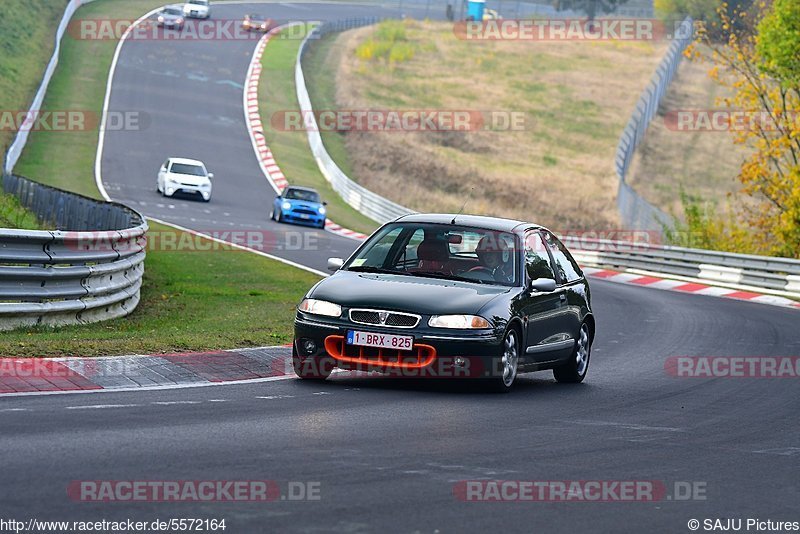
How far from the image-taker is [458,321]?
451 inches

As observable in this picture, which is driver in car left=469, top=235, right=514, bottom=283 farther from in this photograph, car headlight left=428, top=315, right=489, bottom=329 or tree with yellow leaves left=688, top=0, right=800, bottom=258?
tree with yellow leaves left=688, top=0, right=800, bottom=258

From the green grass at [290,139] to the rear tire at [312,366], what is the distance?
102 feet

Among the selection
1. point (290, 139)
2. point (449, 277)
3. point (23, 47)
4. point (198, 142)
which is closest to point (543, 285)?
point (449, 277)

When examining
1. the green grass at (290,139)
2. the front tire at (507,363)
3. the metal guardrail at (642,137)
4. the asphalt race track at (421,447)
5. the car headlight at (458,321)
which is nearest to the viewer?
the asphalt race track at (421,447)

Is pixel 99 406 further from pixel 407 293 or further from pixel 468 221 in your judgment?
pixel 468 221

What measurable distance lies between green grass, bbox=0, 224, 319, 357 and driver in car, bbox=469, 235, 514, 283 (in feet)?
8.93

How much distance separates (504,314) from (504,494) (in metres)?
4.39

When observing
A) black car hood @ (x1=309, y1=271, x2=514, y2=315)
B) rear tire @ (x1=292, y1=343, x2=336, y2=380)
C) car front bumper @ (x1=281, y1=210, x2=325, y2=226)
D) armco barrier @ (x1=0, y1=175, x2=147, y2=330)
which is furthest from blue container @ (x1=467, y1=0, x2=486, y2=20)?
rear tire @ (x1=292, y1=343, x2=336, y2=380)

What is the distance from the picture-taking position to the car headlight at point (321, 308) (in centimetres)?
→ 1156

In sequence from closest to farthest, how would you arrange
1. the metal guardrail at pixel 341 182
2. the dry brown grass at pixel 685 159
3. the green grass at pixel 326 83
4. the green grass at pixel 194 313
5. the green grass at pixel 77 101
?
the green grass at pixel 194 313
the green grass at pixel 77 101
the metal guardrail at pixel 341 182
the green grass at pixel 326 83
the dry brown grass at pixel 685 159

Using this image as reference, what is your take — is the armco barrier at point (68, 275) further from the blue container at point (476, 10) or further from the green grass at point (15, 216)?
the blue container at point (476, 10)

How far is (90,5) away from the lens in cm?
7919

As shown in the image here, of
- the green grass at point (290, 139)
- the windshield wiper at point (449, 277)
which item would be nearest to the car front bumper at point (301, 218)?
the green grass at point (290, 139)

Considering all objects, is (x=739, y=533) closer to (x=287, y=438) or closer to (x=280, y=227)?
(x=287, y=438)
